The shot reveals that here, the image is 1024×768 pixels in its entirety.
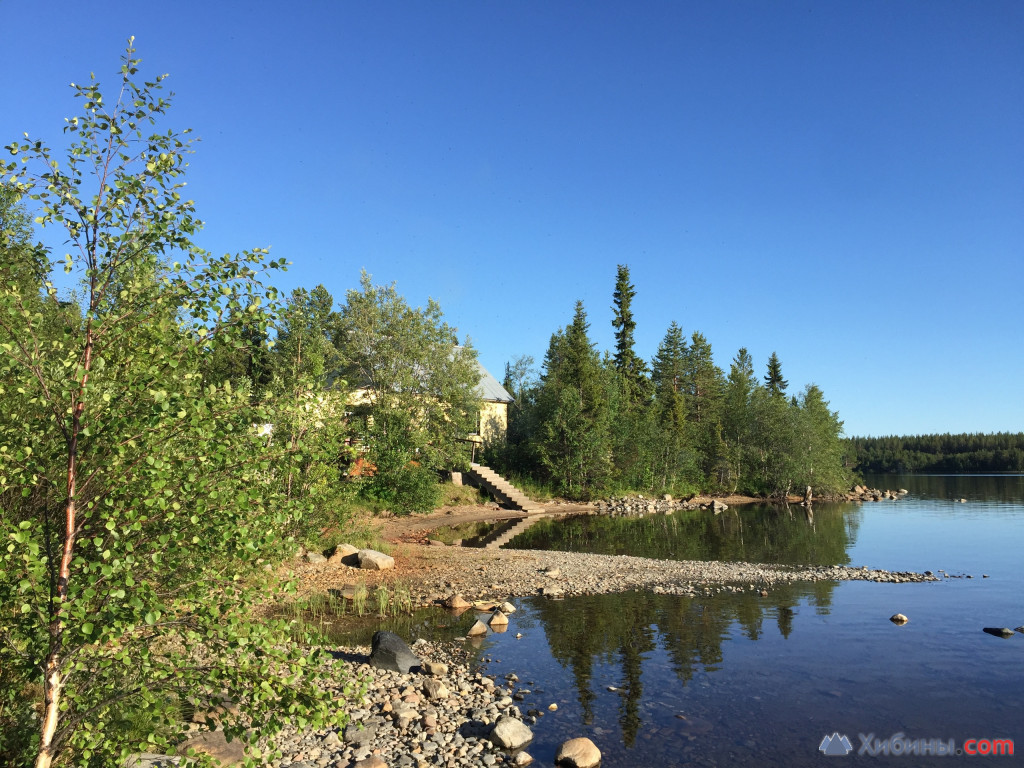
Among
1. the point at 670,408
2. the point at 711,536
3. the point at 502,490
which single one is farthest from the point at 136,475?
the point at 670,408

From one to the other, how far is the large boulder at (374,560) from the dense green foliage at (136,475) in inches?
585

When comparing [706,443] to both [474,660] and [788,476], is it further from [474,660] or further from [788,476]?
[474,660]

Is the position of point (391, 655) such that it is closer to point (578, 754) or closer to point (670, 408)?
point (578, 754)

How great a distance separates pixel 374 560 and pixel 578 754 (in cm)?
1256

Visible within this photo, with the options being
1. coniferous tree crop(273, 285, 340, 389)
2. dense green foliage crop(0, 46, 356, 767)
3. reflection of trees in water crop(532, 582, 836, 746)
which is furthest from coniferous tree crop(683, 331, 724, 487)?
dense green foliage crop(0, 46, 356, 767)

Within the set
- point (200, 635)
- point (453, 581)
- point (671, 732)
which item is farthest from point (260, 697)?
point (453, 581)

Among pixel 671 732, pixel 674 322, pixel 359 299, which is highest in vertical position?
pixel 674 322

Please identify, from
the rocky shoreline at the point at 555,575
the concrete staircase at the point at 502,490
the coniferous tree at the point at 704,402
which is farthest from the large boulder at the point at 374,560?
the coniferous tree at the point at 704,402

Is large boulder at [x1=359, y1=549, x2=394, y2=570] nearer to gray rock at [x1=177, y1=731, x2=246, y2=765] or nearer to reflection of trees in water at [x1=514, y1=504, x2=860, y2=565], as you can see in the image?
reflection of trees in water at [x1=514, y1=504, x2=860, y2=565]

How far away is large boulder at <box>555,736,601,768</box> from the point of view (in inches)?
321

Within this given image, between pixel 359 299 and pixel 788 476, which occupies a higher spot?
pixel 359 299

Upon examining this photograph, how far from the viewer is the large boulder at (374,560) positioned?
19.6m

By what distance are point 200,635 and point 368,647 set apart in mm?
8849

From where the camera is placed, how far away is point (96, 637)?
387cm
